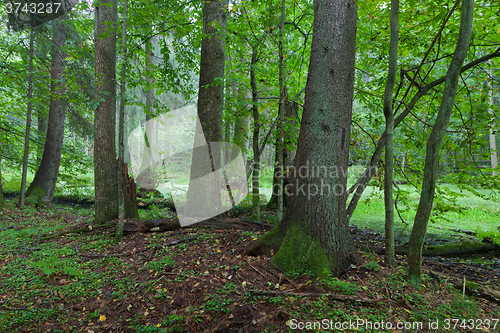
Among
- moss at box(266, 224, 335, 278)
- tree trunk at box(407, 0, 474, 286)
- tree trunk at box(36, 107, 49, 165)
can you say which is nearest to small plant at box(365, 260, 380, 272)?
tree trunk at box(407, 0, 474, 286)

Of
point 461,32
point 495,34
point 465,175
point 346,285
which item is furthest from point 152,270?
point 495,34

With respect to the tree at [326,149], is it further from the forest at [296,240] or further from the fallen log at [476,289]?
the fallen log at [476,289]

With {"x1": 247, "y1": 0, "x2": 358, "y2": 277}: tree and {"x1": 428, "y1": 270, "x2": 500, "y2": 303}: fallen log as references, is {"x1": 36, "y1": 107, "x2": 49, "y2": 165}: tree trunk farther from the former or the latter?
{"x1": 428, "y1": 270, "x2": 500, "y2": 303}: fallen log

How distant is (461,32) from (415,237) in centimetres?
221

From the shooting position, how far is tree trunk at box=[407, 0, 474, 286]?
2.73 metres

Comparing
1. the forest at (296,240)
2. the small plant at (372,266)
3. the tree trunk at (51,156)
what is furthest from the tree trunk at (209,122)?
the tree trunk at (51,156)

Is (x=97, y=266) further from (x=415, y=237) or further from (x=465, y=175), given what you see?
(x=465, y=175)

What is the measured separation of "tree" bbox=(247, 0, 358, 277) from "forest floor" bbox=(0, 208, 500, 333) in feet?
1.10

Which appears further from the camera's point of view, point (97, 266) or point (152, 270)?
point (97, 266)

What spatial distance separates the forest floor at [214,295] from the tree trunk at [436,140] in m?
0.35

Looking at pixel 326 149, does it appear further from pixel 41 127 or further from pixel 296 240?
pixel 41 127

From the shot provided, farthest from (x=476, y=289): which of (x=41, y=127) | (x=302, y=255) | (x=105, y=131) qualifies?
(x=41, y=127)

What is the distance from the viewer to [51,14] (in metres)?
8.47

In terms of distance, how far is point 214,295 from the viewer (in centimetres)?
311
